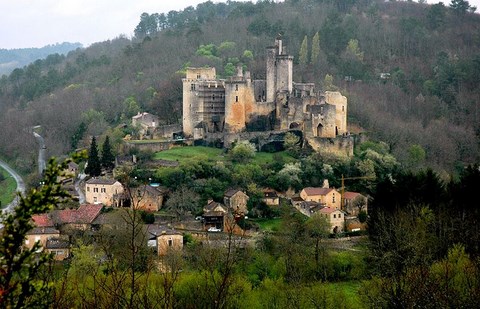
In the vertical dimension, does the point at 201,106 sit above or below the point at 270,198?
above

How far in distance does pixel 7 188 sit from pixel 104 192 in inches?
639

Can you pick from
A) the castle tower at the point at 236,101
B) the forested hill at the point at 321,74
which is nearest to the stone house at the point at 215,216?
the castle tower at the point at 236,101

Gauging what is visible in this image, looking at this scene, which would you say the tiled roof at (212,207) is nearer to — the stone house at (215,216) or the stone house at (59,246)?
the stone house at (215,216)

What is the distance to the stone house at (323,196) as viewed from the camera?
36719 millimetres

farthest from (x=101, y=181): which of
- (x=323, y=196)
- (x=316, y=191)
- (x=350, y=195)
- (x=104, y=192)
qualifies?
(x=350, y=195)

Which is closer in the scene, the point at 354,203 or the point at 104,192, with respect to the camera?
the point at 104,192

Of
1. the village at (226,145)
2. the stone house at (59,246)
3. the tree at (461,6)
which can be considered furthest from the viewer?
the tree at (461,6)

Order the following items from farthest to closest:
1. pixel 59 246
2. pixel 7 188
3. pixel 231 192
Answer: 1. pixel 7 188
2. pixel 231 192
3. pixel 59 246

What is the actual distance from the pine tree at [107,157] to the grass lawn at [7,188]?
828 cm

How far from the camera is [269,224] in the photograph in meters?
34.2

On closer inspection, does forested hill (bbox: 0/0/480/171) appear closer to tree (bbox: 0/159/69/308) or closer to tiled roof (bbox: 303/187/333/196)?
tiled roof (bbox: 303/187/333/196)

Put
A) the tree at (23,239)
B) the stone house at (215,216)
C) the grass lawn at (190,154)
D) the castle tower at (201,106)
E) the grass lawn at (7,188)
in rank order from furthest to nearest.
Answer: the grass lawn at (7,188), the castle tower at (201,106), the grass lawn at (190,154), the stone house at (215,216), the tree at (23,239)

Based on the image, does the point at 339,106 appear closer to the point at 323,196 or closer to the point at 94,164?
the point at 323,196

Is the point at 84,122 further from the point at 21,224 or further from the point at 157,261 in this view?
the point at 21,224
